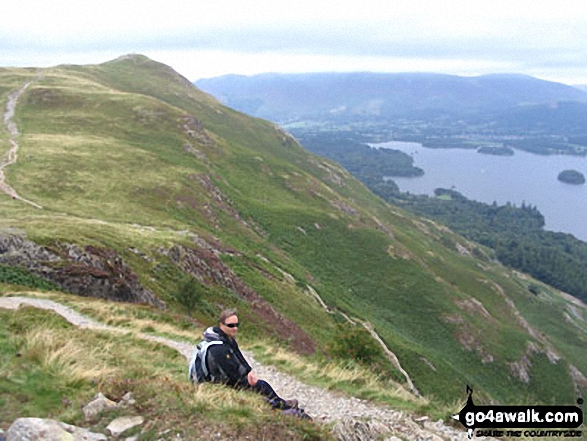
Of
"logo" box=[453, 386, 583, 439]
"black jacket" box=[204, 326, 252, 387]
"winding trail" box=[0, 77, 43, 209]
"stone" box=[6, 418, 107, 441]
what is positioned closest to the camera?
"stone" box=[6, 418, 107, 441]

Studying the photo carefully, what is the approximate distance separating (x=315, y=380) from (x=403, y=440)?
5629 mm

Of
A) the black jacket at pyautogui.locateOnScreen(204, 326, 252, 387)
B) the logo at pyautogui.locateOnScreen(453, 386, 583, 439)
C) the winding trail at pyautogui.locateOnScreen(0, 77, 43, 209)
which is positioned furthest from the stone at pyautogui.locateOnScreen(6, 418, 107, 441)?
the winding trail at pyautogui.locateOnScreen(0, 77, 43, 209)

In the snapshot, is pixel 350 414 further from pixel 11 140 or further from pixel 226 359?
pixel 11 140

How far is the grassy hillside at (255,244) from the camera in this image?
35875 millimetres

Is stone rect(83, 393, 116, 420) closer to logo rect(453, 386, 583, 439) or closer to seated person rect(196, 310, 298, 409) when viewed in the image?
seated person rect(196, 310, 298, 409)

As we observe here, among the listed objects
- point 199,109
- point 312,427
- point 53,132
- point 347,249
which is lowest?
point 347,249

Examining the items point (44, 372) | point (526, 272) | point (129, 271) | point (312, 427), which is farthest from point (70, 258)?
point (526, 272)

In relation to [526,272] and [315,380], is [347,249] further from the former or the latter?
[526,272]

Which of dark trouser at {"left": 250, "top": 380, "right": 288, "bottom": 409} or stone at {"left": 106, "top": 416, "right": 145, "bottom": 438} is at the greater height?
stone at {"left": 106, "top": 416, "right": 145, "bottom": 438}

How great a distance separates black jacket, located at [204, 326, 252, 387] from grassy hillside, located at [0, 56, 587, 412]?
12496 millimetres

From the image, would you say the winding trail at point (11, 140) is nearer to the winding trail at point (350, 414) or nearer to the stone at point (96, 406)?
the winding trail at point (350, 414)

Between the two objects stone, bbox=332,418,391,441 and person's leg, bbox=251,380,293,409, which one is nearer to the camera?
stone, bbox=332,418,391,441

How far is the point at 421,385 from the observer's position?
143 feet

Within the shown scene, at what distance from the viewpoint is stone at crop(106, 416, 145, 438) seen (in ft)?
25.7
